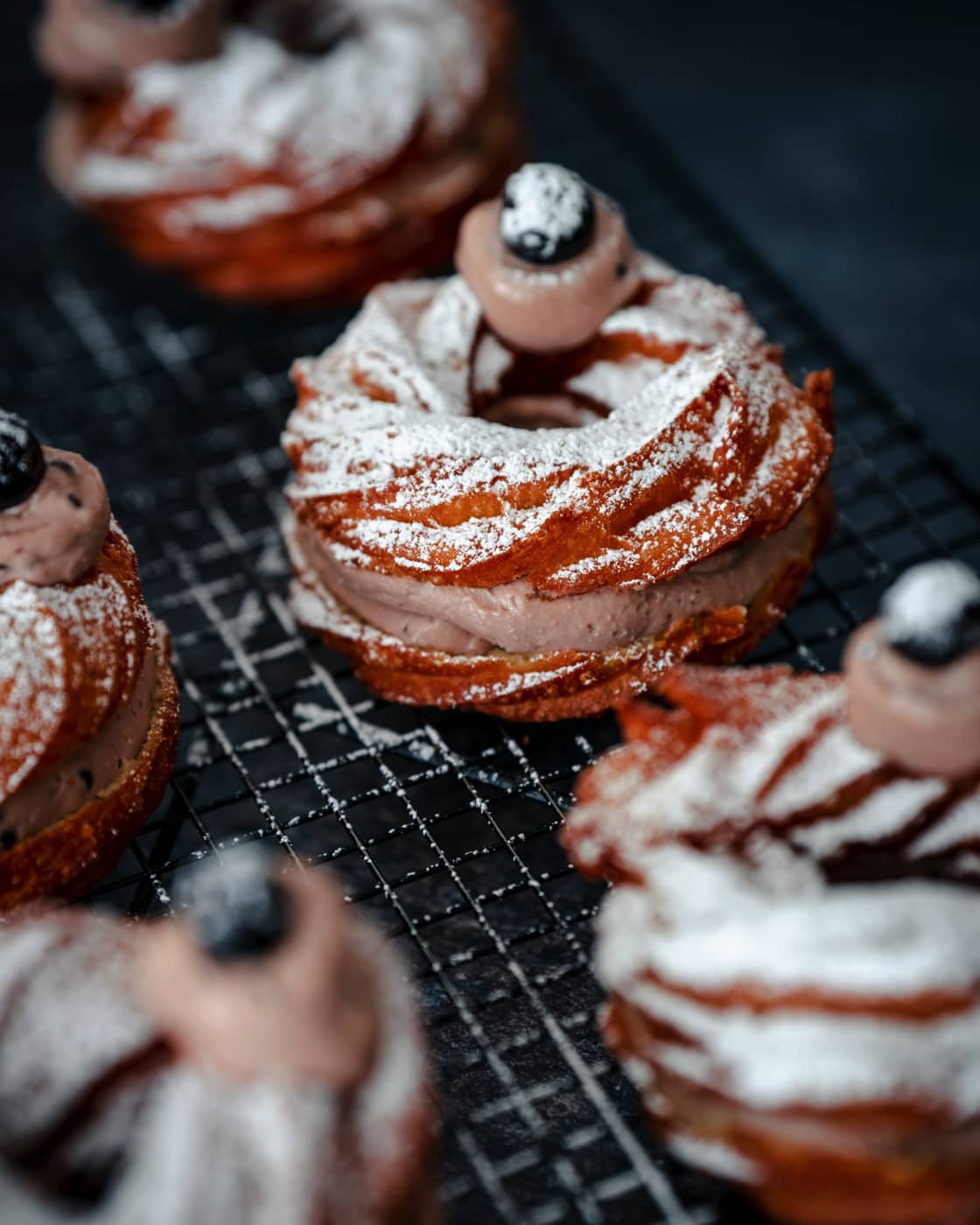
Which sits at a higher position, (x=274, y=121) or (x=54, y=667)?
(x=274, y=121)

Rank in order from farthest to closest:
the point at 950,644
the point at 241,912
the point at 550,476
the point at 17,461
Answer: the point at 550,476 < the point at 17,461 < the point at 950,644 < the point at 241,912

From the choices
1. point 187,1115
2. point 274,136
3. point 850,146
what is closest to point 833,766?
point 187,1115

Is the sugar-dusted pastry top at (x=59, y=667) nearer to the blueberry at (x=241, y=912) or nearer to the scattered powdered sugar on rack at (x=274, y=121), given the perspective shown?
the blueberry at (x=241, y=912)

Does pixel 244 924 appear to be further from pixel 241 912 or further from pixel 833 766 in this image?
pixel 833 766

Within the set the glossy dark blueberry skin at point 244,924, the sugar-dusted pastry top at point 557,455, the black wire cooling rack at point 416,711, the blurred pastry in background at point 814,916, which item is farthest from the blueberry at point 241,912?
the sugar-dusted pastry top at point 557,455

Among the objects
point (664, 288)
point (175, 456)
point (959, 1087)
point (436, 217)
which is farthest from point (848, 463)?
point (959, 1087)
